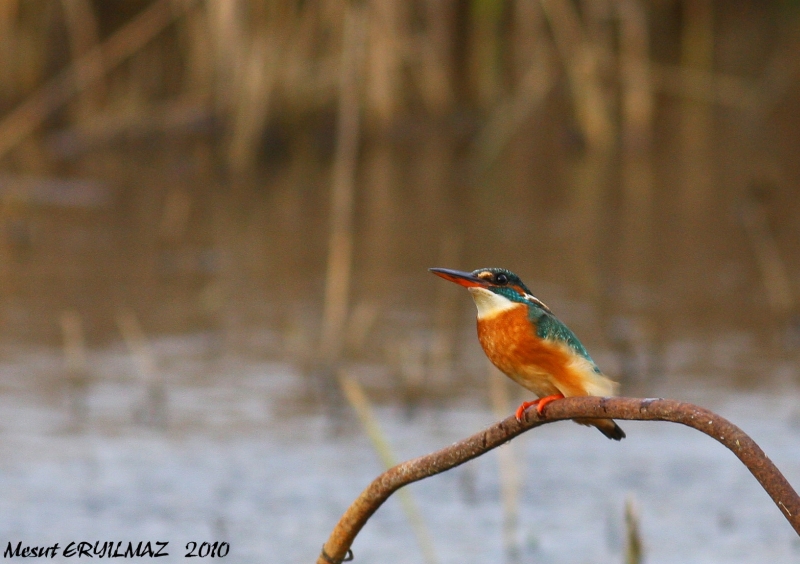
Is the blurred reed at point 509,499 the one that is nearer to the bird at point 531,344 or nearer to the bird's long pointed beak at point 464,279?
the bird at point 531,344

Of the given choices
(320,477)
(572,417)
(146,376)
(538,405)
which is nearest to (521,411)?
(538,405)

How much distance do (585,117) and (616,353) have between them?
7127 millimetres

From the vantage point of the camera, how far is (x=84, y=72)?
12312 mm

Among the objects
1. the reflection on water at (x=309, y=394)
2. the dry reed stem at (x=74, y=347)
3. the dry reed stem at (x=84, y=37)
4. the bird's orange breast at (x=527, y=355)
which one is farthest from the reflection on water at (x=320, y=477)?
the dry reed stem at (x=84, y=37)

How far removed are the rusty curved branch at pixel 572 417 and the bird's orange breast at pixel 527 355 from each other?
293mm

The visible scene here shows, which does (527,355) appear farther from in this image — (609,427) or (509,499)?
(509,499)

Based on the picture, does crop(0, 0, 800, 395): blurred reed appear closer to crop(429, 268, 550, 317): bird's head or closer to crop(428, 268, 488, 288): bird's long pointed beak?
crop(429, 268, 550, 317): bird's head

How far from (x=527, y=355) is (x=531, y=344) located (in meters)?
0.02

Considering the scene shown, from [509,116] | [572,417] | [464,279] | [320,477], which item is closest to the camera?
[572,417]

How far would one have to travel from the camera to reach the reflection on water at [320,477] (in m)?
5.14

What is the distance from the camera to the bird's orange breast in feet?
7.90

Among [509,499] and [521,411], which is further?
[509,499]

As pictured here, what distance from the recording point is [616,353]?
7.20m

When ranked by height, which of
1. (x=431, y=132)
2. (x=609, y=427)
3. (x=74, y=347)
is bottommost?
(x=609, y=427)
